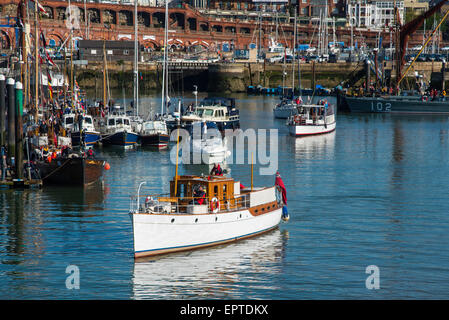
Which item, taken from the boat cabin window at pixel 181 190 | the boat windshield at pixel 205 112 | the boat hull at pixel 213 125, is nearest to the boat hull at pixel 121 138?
the boat hull at pixel 213 125

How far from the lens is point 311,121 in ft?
281

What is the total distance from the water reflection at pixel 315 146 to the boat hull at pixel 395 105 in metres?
27.1

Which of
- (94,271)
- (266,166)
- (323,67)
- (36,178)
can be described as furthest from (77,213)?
(323,67)

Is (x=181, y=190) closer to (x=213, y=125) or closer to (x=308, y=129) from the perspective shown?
(x=213, y=125)

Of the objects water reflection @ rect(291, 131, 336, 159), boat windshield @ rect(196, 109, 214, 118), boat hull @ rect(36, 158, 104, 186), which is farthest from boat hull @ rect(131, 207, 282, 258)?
boat windshield @ rect(196, 109, 214, 118)

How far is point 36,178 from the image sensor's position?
50.0 metres

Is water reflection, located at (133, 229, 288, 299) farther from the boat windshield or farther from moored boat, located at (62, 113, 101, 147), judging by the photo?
the boat windshield

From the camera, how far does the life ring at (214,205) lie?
33844mm

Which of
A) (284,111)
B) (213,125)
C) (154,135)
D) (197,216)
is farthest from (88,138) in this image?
(284,111)

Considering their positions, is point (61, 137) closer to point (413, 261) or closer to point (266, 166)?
point (266, 166)

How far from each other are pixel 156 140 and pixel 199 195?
124 feet

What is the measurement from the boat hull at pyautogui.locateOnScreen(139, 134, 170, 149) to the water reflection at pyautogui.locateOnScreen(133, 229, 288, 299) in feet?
119

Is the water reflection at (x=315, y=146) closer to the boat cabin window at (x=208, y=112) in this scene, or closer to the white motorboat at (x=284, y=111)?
the boat cabin window at (x=208, y=112)
